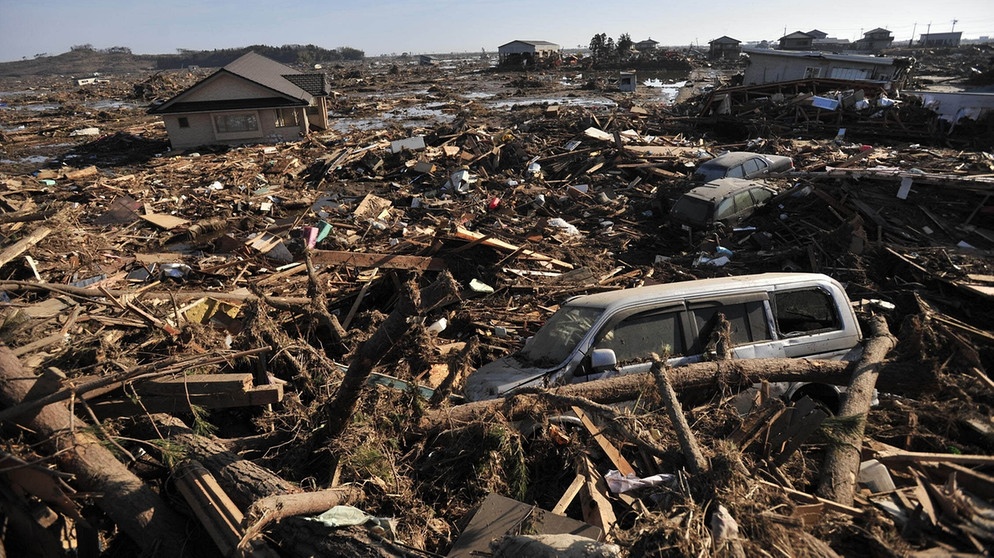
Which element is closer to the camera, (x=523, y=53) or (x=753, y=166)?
(x=753, y=166)

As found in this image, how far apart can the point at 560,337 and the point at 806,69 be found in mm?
36234

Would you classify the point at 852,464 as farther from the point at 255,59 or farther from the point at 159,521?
the point at 255,59

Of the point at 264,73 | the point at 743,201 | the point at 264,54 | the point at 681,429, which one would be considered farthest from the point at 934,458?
the point at 264,54

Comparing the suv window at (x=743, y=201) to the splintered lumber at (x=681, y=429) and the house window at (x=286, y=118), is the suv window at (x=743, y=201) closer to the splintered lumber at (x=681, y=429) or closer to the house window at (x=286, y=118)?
the splintered lumber at (x=681, y=429)

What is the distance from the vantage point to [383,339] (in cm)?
340

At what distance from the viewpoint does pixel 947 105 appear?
20109 millimetres

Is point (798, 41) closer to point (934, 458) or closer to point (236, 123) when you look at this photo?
point (236, 123)

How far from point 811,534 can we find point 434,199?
46.5 feet

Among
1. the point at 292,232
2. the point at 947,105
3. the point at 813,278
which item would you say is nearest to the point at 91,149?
the point at 292,232

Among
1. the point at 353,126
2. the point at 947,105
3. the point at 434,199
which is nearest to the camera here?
the point at 434,199

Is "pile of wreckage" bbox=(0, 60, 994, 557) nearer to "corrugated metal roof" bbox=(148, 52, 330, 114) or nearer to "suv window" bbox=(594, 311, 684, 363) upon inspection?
"suv window" bbox=(594, 311, 684, 363)

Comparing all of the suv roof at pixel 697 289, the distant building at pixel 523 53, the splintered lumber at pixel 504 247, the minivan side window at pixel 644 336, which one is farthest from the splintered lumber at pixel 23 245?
the distant building at pixel 523 53

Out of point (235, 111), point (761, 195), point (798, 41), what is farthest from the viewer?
point (798, 41)

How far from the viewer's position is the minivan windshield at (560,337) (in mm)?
5207
